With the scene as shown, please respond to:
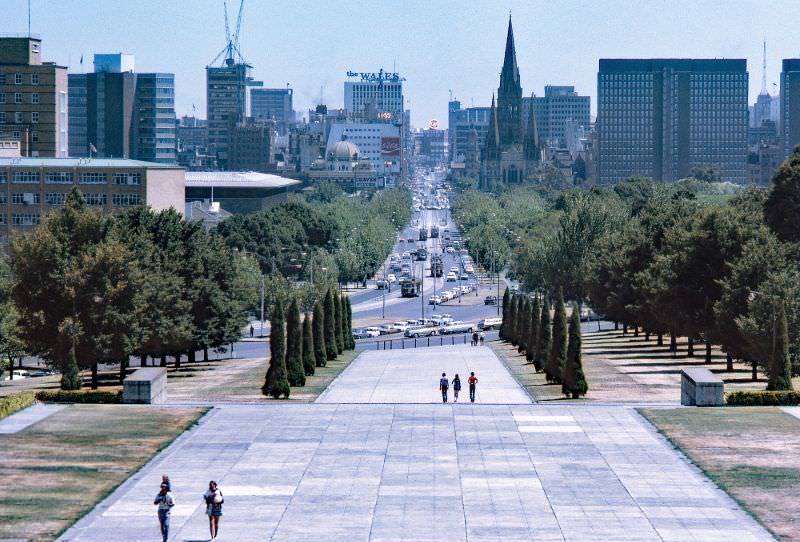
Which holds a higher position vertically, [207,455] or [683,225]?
[683,225]

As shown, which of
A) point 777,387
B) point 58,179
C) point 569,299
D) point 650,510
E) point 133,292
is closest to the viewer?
point 650,510

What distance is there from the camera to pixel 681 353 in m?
111

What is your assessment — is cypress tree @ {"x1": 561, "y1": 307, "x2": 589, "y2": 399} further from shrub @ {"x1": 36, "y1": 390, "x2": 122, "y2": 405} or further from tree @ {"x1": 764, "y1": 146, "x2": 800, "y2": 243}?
tree @ {"x1": 764, "y1": 146, "x2": 800, "y2": 243}

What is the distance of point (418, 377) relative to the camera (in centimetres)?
9419

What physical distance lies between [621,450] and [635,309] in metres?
55.8

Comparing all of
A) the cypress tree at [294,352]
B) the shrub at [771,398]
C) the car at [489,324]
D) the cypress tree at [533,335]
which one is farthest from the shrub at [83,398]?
the car at [489,324]

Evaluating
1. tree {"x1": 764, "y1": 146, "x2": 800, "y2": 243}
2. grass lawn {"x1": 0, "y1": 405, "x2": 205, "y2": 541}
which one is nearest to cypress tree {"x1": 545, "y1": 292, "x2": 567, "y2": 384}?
grass lawn {"x1": 0, "y1": 405, "x2": 205, "y2": 541}

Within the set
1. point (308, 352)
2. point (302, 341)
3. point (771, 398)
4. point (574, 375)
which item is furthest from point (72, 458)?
point (308, 352)

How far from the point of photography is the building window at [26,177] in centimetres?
18062

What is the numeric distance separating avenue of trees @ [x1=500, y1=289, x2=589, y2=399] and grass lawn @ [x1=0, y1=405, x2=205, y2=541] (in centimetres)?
1772

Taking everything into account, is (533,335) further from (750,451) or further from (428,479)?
(428,479)

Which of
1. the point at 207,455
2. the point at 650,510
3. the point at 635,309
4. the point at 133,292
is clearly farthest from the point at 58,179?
the point at 650,510

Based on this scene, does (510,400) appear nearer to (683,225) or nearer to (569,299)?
(683,225)

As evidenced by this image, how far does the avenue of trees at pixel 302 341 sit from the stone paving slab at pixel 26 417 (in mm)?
10237
